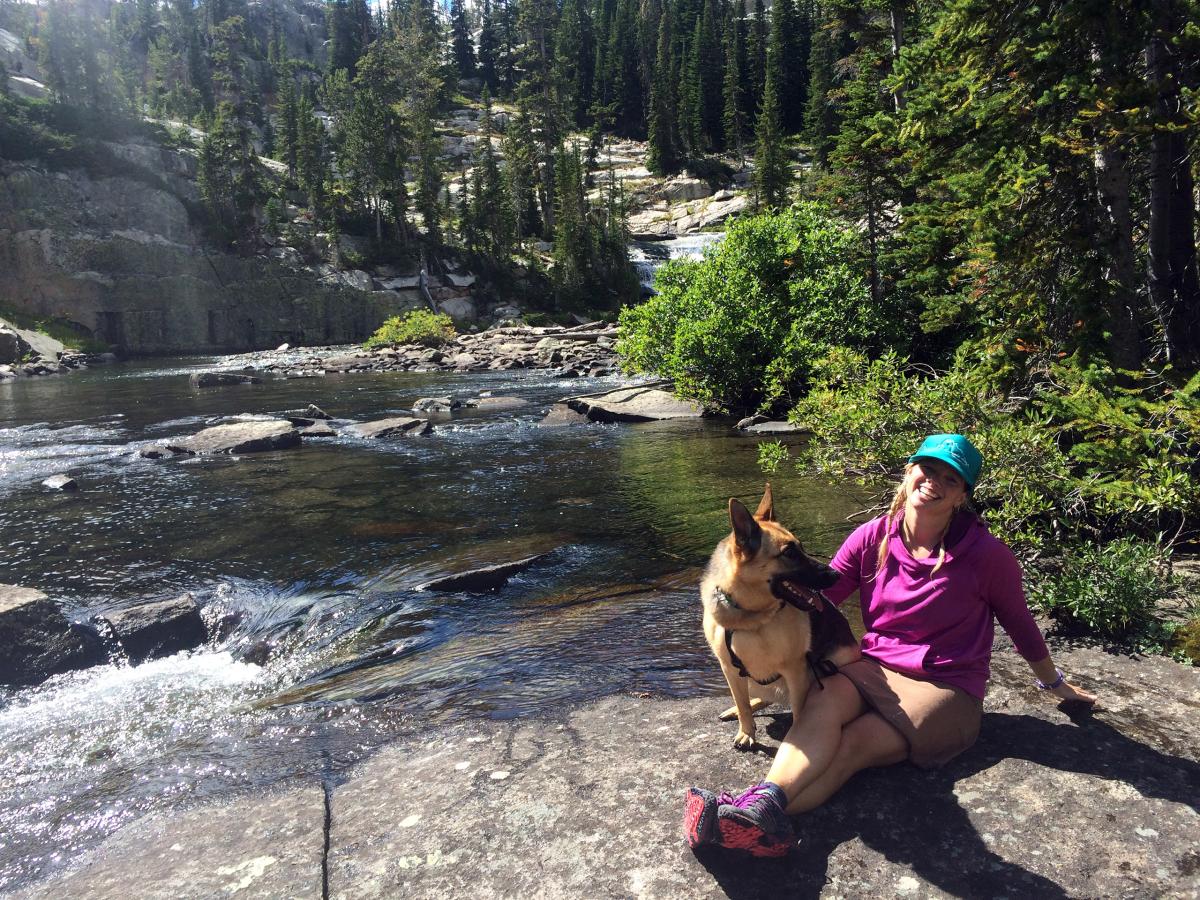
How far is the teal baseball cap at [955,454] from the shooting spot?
12.0ft

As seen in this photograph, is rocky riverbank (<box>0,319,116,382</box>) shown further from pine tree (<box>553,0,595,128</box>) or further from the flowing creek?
pine tree (<box>553,0,595,128</box>)

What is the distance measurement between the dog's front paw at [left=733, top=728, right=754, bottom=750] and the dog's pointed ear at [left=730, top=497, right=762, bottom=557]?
1.12 meters

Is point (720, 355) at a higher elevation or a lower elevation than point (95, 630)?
higher

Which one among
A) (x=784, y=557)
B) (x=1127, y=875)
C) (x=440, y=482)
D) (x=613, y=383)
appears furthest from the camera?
(x=613, y=383)

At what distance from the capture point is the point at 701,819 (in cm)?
311

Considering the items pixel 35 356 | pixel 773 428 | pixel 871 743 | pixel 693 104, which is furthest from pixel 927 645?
pixel 693 104

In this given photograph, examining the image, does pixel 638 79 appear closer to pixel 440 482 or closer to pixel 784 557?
pixel 440 482

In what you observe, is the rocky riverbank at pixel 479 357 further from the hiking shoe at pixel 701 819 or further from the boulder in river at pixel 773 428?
the hiking shoe at pixel 701 819

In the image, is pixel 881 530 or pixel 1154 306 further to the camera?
pixel 1154 306

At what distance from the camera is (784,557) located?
3707 millimetres

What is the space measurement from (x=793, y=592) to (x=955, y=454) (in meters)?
1.05

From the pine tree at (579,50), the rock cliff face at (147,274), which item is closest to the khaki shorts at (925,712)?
the rock cliff face at (147,274)

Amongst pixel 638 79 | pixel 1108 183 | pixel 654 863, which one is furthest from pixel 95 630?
pixel 638 79

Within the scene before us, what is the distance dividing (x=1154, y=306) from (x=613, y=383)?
21.7m
